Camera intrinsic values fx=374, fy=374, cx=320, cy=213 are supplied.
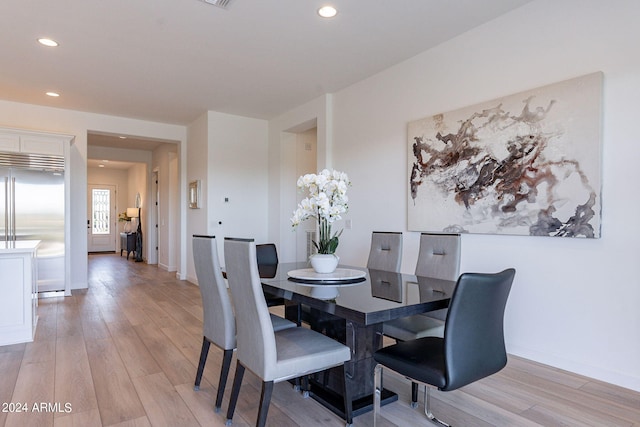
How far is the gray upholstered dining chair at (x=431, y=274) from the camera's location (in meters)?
2.33

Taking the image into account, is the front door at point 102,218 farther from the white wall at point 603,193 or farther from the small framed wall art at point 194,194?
the white wall at point 603,193

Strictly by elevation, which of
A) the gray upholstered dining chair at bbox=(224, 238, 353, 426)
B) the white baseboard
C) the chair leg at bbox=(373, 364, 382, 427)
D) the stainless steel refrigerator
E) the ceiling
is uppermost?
the ceiling

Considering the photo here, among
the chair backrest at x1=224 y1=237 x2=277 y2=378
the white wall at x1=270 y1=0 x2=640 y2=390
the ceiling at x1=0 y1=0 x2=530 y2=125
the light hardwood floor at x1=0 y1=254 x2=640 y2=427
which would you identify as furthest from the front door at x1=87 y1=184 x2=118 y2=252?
the chair backrest at x1=224 y1=237 x2=277 y2=378

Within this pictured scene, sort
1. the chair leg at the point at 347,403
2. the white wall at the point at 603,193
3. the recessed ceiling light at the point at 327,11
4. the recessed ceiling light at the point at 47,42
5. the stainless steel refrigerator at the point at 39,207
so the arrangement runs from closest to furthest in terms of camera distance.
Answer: the chair leg at the point at 347,403
the white wall at the point at 603,193
the recessed ceiling light at the point at 327,11
the recessed ceiling light at the point at 47,42
the stainless steel refrigerator at the point at 39,207

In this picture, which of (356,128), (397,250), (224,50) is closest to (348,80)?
(356,128)

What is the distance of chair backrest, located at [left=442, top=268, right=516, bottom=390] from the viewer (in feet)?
5.17

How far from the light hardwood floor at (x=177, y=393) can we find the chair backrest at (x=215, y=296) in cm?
41

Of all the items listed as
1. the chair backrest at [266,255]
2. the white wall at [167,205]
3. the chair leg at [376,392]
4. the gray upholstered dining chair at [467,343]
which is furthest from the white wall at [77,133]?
the gray upholstered dining chair at [467,343]

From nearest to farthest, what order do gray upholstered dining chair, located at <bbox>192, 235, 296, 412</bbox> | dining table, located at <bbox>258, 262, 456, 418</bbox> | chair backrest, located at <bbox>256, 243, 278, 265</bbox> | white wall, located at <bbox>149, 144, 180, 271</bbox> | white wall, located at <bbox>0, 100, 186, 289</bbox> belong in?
dining table, located at <bbox>258, 262, 456, 418</bbox> < gray upholstered dining chair, located at <bbox>192, 235, 296, 412</bbox> < chair backrest, located at <bbox>256, 243, 278, 265</bbox> < white wall, located at <bbox>0, 100, 186, 289</bbox> < white wall, located at <bbox>149, 144, 180, 271</bbox>

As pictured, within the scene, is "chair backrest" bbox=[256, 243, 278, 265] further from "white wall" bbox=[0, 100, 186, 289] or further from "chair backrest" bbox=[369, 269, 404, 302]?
"white wall" bbox=[0, 100, 186, 289]

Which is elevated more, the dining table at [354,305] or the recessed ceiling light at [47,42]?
the recessed ceiling light at [47,42]

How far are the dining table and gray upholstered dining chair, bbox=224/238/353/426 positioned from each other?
0.19 m

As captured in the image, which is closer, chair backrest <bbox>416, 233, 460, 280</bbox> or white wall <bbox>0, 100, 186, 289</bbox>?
chair backrest <bbox>416, 233, 460, 280</bbox>

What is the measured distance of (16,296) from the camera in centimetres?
336
